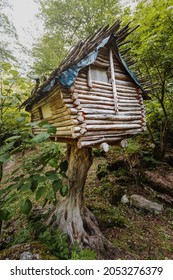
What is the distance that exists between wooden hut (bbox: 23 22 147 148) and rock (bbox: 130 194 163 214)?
265cm

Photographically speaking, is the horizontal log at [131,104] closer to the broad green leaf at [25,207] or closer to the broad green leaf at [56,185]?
the broad green leaf at [56,185]

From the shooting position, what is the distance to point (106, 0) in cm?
1117

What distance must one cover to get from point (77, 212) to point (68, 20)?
11730mm

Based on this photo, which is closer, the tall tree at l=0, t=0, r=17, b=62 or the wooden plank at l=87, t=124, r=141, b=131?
the wooden plank at l=87, t=124, r=141, b=131

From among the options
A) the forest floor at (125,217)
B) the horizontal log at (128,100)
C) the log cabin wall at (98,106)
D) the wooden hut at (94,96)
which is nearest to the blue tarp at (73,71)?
the wooden hut at (94,96)

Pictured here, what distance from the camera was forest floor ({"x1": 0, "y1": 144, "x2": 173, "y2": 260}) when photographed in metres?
4.04

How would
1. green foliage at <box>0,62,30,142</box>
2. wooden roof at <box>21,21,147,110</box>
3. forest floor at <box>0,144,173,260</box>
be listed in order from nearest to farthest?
green foliage at <box>0,62,30,142</box>
wooden roof at <box>21,21,147,110</box>
forest floor at <box>0,144,173,260</box>

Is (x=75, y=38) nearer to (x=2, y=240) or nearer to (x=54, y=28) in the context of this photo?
(x=54, y=28)

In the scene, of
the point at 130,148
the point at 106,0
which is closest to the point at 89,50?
the point at 130,148

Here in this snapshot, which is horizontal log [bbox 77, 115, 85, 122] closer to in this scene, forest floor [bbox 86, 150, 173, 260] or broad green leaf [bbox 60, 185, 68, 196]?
broad green leaf [bbox 60, 185, 68, 196]

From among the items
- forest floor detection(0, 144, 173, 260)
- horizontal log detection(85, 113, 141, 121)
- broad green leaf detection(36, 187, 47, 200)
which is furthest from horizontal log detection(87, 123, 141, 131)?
forest floor detection(0, 144, 173, 260)

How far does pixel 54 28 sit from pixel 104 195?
1083 centimetres

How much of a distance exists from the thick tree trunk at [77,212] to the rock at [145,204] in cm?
188

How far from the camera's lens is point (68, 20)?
1119 cm
